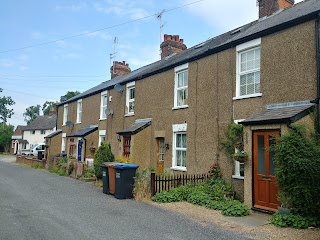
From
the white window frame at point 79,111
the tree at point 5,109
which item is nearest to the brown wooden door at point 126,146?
the white window frame at point 79,111

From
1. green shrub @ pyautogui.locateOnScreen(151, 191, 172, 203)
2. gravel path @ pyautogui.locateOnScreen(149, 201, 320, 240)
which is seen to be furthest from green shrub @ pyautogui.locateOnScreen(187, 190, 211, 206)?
green shrub @ pyautogui.locateOnScreen(151, 191, 172, 203)

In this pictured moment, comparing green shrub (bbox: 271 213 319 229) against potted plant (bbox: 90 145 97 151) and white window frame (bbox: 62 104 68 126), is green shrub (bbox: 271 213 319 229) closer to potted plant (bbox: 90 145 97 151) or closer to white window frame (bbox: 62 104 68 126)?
potted plant (bbox: 90 145 97 151)

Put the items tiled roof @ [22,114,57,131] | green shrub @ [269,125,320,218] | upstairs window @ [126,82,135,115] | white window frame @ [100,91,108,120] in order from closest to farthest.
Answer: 1. green shrub @ [269,125,320,218]
2. upstairs window @ [126,82,135,115]
3. white window frame @ [100,91,108,120]
4. tiled roof @ [22,114,57,131]

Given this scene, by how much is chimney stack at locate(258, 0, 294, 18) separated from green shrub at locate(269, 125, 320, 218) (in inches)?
290

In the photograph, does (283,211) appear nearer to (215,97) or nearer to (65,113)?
(215,97)

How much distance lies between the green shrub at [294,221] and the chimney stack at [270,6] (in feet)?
29.9

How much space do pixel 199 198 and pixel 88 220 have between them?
353cm

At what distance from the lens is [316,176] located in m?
6.09

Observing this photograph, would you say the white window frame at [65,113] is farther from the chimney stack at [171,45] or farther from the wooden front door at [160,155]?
the wooden front door at [160,155]

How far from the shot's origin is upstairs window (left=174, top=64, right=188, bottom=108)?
12281 mm

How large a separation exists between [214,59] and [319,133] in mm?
4993

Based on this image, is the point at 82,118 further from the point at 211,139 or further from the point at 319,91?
the point at 319,91

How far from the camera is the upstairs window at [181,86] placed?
1228cm

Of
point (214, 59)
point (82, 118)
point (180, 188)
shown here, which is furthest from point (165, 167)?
point (82, 118)
